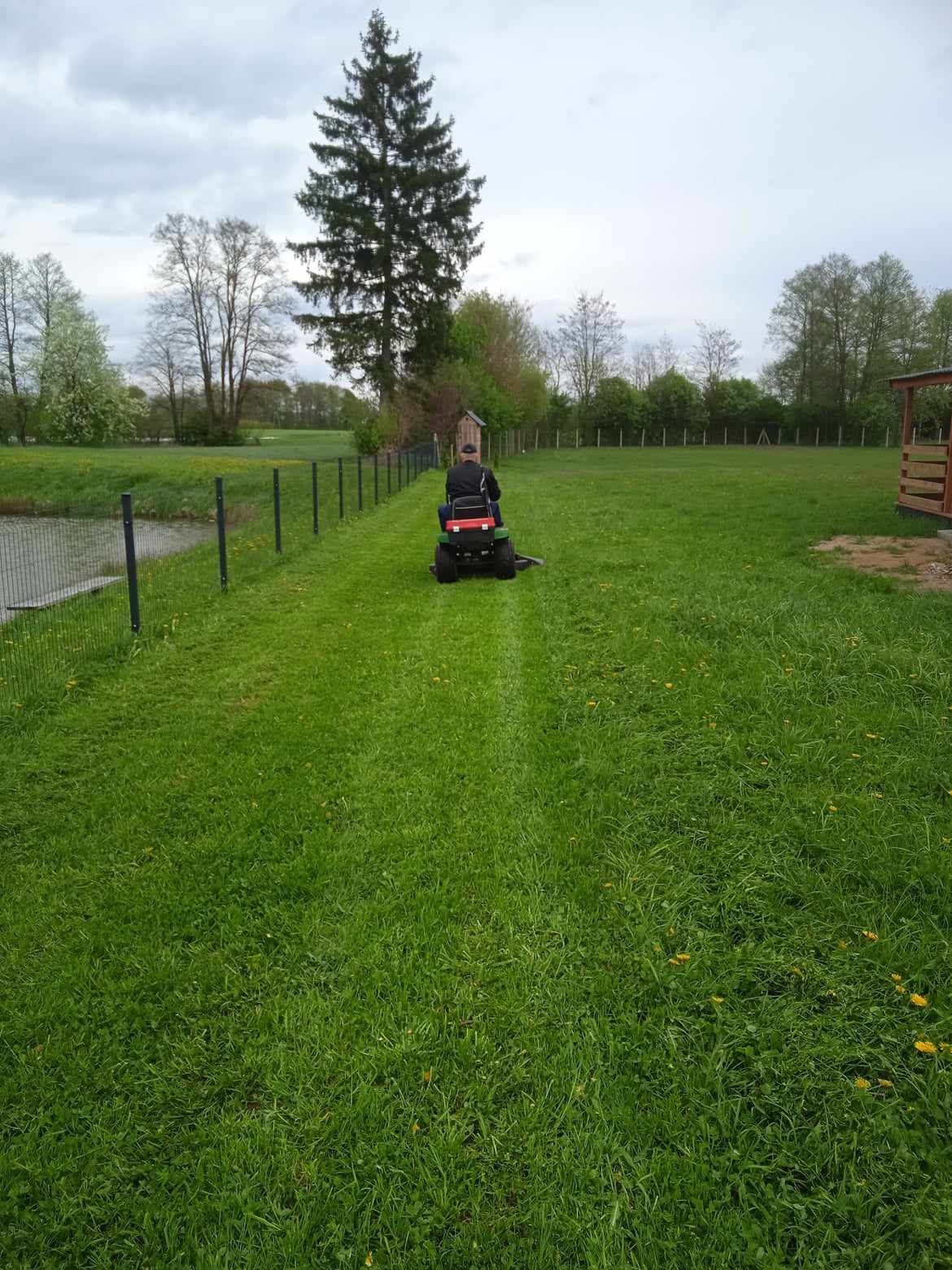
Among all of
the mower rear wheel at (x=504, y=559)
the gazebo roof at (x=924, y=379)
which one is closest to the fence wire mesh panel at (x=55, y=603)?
the mower rear wheel at (x=504, y=559)

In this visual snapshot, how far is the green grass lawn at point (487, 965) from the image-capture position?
2039 mm

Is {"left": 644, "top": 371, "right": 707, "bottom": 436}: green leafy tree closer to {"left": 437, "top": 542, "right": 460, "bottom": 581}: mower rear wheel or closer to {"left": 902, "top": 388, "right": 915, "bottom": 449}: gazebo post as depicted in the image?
{"left": 902, "top": 388, "right": 915, "bottom": 449}: gazebo post

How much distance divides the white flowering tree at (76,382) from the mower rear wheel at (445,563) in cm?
4395

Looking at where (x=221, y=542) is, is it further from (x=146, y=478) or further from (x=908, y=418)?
(x=146, y=478)

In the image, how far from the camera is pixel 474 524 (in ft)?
29.9

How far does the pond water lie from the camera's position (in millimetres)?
6828

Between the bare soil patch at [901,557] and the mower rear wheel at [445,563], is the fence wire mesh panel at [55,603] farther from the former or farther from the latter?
the bare soil patch at [901,557]

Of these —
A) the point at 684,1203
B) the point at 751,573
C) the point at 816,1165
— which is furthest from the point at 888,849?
the point at 751,573

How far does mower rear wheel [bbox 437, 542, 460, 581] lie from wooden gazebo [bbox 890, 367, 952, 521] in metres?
7.65

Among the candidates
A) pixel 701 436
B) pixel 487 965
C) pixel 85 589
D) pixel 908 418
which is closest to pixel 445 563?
pixel 85 589

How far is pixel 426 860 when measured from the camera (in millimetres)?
3564

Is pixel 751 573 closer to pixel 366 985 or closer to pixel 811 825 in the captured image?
pixel 811 825

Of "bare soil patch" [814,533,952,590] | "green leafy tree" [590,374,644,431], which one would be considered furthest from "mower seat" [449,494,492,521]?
"green leafy tree" [590,374,644,431]

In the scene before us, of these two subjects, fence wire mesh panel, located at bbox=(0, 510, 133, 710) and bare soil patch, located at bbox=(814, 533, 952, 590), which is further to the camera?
bare soil patch, located at bbox=(814, 533, 952, 590)
